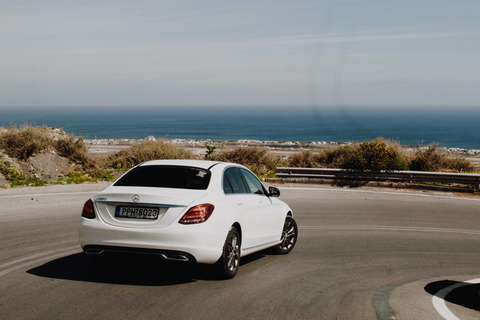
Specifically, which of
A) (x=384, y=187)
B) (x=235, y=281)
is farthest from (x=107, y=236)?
(x=384, y=187)

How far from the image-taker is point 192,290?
6711 mm

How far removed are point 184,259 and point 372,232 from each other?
6184 mm

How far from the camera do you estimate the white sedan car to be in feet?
21.7

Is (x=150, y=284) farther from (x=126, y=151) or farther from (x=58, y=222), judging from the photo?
(x=126, y=151)

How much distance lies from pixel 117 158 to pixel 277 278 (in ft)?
61.8

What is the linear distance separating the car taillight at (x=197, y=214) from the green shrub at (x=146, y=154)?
17.6 m

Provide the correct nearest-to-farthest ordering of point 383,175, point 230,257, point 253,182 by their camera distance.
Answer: point 230,257
point 253,182
point 383,175

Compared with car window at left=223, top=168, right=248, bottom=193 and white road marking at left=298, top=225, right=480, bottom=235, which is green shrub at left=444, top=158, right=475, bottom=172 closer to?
white road marking at left=298, top=225, right=480, bottom=235

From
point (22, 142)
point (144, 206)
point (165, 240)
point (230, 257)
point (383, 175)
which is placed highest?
point (22, 142)

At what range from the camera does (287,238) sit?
30.8 ft

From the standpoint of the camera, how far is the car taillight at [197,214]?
6.64 m

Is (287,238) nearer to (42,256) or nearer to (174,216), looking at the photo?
(174,216)

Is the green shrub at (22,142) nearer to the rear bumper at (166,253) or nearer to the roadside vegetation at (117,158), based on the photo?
the roadside vegetation at (117,158)

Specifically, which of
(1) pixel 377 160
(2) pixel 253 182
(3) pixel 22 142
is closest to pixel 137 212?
(2) pixel 253 182
